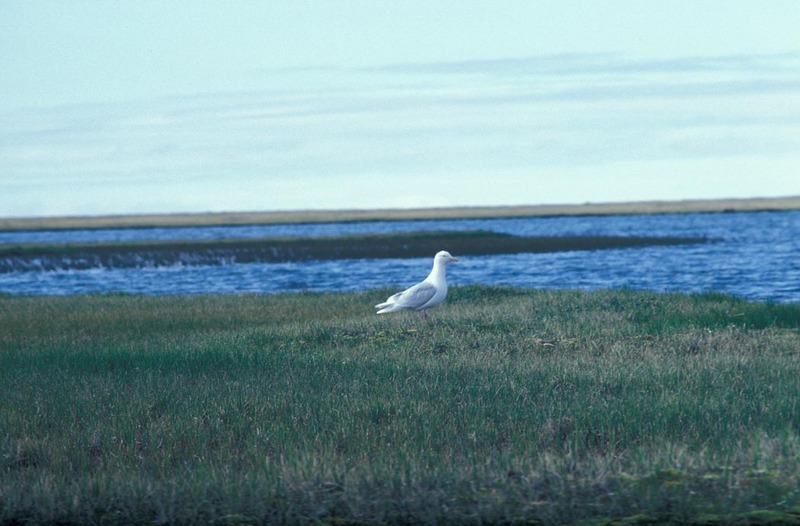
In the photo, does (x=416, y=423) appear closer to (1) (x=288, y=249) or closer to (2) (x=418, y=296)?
(2) (x=418, y=296)

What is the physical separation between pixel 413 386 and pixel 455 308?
456 inches

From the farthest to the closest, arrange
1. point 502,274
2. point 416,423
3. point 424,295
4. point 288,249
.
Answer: point 288,249, point 502,274, point 424,295, point 416,423

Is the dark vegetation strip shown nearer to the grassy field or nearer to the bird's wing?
the bird's wing

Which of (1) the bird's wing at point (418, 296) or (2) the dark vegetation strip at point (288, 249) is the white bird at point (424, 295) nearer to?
(1) the bird's wing at point (418, 296)

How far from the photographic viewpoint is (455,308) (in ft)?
78.7

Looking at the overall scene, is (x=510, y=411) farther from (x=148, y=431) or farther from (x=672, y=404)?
(x=148, y=431)

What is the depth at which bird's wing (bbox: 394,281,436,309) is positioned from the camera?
19078 millimetres

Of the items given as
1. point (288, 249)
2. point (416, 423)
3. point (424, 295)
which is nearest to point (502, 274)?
point (288, 249)

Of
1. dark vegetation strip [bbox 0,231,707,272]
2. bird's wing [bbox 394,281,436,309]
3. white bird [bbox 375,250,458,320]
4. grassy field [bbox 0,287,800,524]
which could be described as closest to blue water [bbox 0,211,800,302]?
dark vegetation strip [bbox 0,231,707,272]

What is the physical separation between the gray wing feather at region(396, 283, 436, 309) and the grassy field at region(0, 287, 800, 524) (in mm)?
618

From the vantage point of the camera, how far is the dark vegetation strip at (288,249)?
6231 cm

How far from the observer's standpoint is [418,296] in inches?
751

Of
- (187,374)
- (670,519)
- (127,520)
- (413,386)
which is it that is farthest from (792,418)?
(187,374)

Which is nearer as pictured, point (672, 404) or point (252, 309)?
point (672, 404)
